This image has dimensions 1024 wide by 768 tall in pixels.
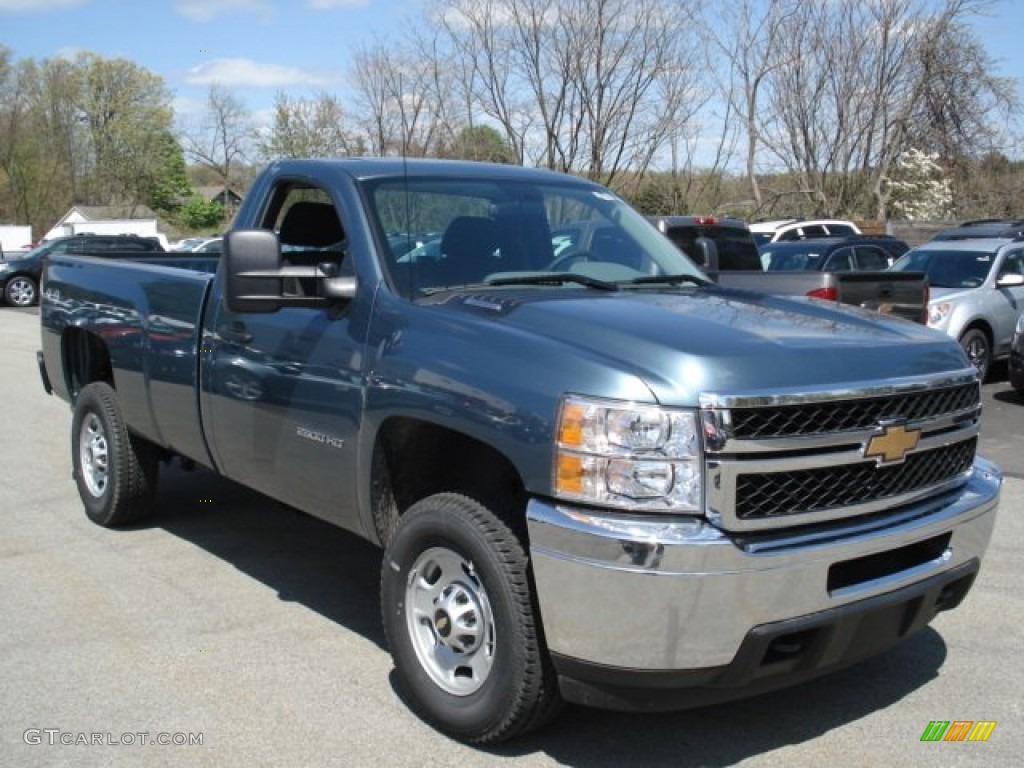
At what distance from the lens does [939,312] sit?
12.6m

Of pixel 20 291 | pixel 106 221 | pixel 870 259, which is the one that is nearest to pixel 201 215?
pixel 106 221

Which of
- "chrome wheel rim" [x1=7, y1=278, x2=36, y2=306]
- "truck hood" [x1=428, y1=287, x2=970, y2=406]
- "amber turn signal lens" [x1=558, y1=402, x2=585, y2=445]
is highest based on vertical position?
"truck hood" [x1=428, y1=287, x2=970, y2=406]

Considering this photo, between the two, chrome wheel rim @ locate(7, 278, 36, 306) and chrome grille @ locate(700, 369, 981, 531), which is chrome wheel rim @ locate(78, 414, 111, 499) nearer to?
chrome grille @ locate(700, 369, 981, 531)

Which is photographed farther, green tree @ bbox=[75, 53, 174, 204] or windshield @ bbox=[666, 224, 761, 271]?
green tree @ bbox=[75, 53, 174, 204]

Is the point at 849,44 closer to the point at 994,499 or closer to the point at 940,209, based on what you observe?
the point at 940,209

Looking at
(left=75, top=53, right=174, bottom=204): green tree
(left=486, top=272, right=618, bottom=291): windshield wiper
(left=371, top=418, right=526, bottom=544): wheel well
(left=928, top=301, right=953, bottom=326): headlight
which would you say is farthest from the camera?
(left=75, top=53, right=174, bottom=204): green tree

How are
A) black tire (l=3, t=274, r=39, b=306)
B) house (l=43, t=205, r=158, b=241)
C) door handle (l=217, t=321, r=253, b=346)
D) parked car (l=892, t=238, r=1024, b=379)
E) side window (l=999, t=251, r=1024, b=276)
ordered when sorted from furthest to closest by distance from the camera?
house (l=43, t=205, r=158, b=241)
black tire (l=3, t=274, r=39, b=306)
side window (l=999, t=251, r=1024, b=276)
parked car (l=892, t=238, r=1024, b=379)
door handle (l=217, t=321, r=253, b=346)

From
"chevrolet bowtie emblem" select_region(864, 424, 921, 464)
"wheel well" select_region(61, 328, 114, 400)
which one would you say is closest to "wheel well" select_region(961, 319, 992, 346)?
"wheel well" select_region(61, 328, 114, 400)

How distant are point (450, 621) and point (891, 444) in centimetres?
156

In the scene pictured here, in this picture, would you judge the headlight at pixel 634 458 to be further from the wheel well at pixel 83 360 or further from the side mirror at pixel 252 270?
the wheel well at pixel 83 360

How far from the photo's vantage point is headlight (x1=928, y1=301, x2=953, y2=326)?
491 inches

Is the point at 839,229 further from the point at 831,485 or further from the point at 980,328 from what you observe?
the point at 831,485

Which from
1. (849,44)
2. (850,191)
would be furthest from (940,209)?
(849,44)

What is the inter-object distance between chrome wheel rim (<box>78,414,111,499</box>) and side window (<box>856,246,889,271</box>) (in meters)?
12.5
